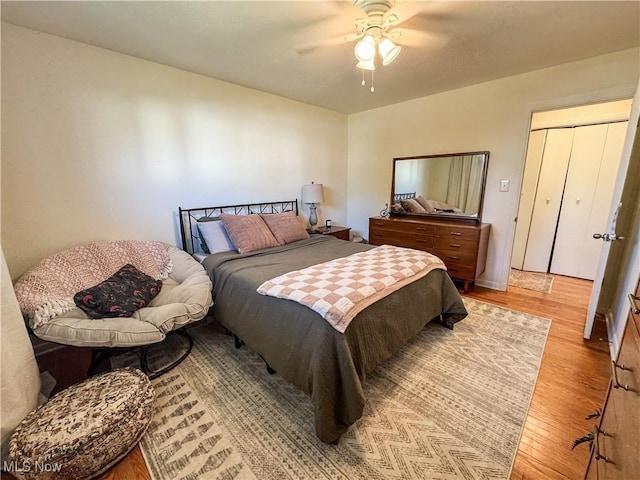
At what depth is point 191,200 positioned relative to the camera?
2871 mm

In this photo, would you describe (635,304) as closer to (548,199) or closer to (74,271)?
(74,271)

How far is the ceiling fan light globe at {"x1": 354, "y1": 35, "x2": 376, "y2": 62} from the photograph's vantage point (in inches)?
66.5

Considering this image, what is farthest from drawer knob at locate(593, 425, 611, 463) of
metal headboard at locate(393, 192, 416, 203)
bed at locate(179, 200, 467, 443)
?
metal headboard at locate(393, 192, 416, 203)

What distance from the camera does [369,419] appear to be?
60.1 inches

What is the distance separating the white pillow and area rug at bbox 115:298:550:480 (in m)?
0.93

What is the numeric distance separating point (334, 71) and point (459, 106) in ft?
5.47

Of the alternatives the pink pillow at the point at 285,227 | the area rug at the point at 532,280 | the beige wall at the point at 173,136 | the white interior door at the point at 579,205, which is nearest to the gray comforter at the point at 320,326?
the pink pillow at the point at 285,227

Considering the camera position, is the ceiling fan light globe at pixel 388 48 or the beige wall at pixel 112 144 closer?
the ceiling fan light globe at pixel 388 48

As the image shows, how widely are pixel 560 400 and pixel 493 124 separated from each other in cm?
275

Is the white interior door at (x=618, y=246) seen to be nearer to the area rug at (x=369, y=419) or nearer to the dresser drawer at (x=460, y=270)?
the area rug at (x=369, y=419)

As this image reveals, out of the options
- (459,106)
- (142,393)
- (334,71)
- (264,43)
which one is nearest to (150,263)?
(142,393)

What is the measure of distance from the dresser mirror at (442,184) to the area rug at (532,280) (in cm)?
106

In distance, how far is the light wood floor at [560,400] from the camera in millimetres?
1277

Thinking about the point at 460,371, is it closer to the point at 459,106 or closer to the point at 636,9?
the point at 636,9
